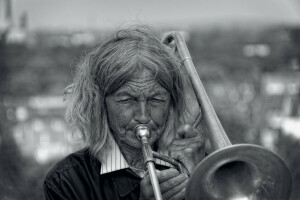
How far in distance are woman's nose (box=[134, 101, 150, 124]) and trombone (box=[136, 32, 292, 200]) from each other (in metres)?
0.04

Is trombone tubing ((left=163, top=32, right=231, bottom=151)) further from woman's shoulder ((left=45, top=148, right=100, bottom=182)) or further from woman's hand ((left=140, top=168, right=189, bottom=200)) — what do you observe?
woman's shoulder ((left=45, top=148, right=100, bottom=182))

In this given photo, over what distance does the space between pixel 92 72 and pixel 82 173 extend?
1.98ft

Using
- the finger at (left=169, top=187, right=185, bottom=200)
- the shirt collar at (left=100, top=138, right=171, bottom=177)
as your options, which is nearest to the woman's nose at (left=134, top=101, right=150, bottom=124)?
the shirt collar at (left=100, top=138, right=171, bottom=177)

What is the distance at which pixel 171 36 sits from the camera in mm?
3219

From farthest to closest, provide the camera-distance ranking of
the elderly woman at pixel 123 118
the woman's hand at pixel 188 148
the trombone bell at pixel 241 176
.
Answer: the elderly woman at pixel 123 118 → the woman's hand at pixel 188 148 → the trombone bell at pixel 241 176

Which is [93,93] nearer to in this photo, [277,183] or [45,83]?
[277,183]

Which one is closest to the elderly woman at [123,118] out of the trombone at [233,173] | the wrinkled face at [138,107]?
the wrinkled face at [138,107]

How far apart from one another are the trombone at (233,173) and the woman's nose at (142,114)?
0.12 ft

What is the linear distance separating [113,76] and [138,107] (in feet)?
0.74

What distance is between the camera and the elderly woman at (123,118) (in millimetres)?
2500

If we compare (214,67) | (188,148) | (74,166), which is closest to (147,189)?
(188,148)

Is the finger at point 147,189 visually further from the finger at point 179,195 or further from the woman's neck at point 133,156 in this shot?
the woman's neck at point 133,156

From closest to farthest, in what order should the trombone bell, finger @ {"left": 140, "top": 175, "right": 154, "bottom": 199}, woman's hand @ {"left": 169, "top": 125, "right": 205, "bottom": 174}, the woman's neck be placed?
the trombone bell
finger @ {"left": 140, "top": 175, "right": 154, "bottom": 199}
woman's hand @ {"left": 169, "top": 125, "right": 205, "bottom": 174}
the woman's neck

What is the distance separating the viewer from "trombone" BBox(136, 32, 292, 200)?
205 cm
